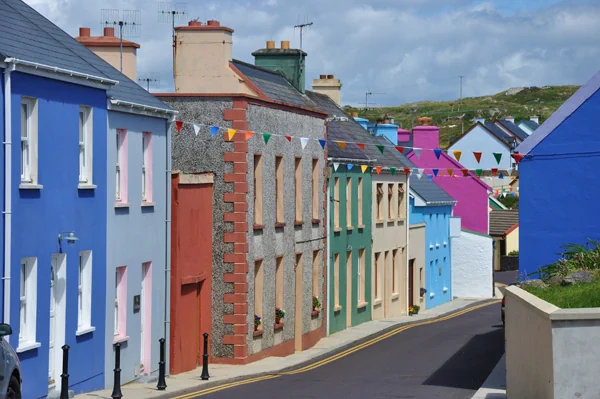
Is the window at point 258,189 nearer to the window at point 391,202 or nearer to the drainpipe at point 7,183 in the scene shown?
the drainpipe at point 7,183

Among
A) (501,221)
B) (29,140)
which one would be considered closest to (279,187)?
(29,140)

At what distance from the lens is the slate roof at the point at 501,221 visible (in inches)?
3191

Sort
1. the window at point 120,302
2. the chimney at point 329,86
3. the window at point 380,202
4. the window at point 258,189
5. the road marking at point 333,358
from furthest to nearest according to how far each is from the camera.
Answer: the chimney at point 329,86 < the window at point 380,202 < the window at point 258,189 < the window at point 120,302 < the road marking at point 333,358

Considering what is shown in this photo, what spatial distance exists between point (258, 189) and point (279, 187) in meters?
2.12

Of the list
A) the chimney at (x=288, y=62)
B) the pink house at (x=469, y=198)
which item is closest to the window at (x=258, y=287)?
the chimney at (x=288, y=62)

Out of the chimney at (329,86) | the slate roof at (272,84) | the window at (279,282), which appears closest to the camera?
the window at (279,282)

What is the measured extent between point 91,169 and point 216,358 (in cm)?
935

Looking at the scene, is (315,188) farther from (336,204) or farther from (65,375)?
(65,375)

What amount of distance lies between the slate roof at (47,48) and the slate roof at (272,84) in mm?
8196

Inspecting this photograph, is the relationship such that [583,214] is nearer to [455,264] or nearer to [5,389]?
[5,389]

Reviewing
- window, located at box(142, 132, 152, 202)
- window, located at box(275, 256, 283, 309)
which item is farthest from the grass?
window, located at box(275, 256, 283, 309)

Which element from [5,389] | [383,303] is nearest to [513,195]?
[383,303]

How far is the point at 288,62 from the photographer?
4062cm

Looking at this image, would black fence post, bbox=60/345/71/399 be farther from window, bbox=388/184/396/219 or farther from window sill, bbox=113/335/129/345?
window, bbox=388/184/396/219
